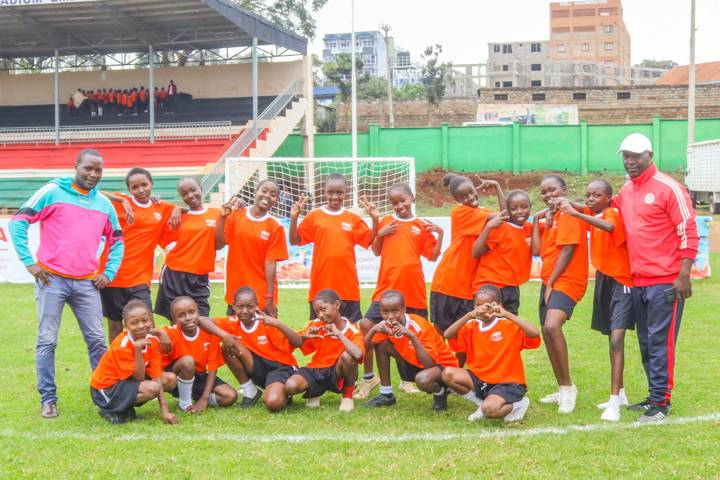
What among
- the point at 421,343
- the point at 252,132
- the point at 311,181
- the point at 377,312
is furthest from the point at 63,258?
the point at 252,132

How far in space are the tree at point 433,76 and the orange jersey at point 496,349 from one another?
120 feet

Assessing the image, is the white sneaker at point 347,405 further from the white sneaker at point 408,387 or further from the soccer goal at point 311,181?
the soccer goal at point 311,181

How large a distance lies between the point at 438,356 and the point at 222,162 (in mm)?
18224

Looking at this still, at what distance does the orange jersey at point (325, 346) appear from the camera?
680cm

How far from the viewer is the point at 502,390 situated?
6176mm

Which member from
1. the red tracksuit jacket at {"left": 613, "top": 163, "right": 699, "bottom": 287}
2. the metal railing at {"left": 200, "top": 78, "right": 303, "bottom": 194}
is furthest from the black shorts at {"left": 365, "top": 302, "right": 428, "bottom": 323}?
the metal railing at {"left": 200, "top": 78, "right": 303, "bottom": 194}

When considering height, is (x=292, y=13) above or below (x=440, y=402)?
above

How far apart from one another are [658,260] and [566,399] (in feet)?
4.29

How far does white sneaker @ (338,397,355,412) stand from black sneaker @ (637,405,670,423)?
2.19 m

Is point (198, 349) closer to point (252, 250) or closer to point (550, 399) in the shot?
point (252, 250)

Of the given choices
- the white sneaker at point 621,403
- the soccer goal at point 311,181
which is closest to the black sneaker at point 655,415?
the white sneaker at point 621,403

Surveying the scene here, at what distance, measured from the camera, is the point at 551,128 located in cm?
3152

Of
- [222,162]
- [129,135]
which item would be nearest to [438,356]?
[222,162]

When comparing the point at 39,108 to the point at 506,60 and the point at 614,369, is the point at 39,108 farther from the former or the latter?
the point at 506,60
